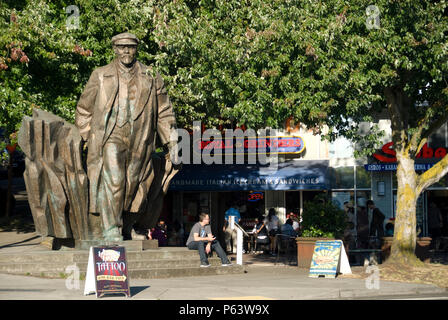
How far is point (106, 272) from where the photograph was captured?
10.7 m

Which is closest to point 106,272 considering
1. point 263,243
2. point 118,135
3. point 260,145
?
point 118,135

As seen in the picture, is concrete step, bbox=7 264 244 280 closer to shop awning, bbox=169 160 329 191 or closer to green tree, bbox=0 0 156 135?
green tree, bbox=0 0 156 135

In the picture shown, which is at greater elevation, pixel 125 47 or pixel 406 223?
pixel 125 47

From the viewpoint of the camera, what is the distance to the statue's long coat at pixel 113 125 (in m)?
14.0

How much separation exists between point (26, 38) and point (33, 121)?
17.9ft

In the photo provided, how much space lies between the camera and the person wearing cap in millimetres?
13945

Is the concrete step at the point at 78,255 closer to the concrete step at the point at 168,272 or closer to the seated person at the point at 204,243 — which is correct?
the seated person at the point at 204,243

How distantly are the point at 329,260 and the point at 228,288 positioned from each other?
3.45m

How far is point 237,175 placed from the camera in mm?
26906

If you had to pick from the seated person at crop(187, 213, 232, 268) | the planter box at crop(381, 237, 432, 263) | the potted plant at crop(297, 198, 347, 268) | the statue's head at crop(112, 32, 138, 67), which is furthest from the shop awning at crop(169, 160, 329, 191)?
the statue's head at crop(112, 32, 138, 67)

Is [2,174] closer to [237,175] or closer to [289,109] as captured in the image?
[237,175]

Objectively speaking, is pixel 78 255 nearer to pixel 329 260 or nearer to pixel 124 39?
pixel 124 39

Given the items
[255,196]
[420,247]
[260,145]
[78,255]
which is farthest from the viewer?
[255,196]

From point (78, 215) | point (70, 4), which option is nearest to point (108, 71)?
point (78, 215)
